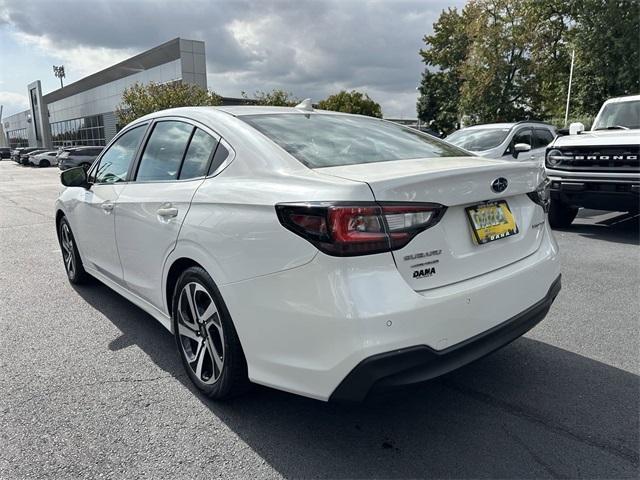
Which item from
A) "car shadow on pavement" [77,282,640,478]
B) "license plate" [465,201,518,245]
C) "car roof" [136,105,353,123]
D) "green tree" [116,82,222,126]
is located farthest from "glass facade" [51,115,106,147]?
"license plate" [465,201,518,245]

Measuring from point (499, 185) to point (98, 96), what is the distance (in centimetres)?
5818

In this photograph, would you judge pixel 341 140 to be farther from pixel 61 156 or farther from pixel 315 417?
pixel 61 156

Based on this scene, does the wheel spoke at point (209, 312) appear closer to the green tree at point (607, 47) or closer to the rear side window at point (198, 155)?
the rear side window at point (198, 155)

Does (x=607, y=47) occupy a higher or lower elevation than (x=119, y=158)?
higher

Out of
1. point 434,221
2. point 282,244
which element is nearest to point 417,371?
point 434,221

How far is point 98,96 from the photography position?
52875 millimetres

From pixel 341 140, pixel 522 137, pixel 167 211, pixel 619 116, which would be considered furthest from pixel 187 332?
pixel 522 137

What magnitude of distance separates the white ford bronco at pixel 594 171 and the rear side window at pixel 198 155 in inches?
222

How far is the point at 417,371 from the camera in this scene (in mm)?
2010

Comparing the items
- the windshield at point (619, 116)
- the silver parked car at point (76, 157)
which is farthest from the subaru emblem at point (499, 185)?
the silver parked car at point (76, 157)

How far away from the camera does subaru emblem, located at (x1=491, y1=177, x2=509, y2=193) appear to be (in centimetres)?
237

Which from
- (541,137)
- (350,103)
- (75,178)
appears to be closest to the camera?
(75,178)

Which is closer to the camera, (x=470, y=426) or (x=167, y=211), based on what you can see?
(x=470, y=426)

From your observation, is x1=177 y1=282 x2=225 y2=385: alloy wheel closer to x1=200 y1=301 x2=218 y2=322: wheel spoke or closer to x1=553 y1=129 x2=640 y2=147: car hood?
x1=200 y1=301 x2=218 y2=322: wheel spoke
